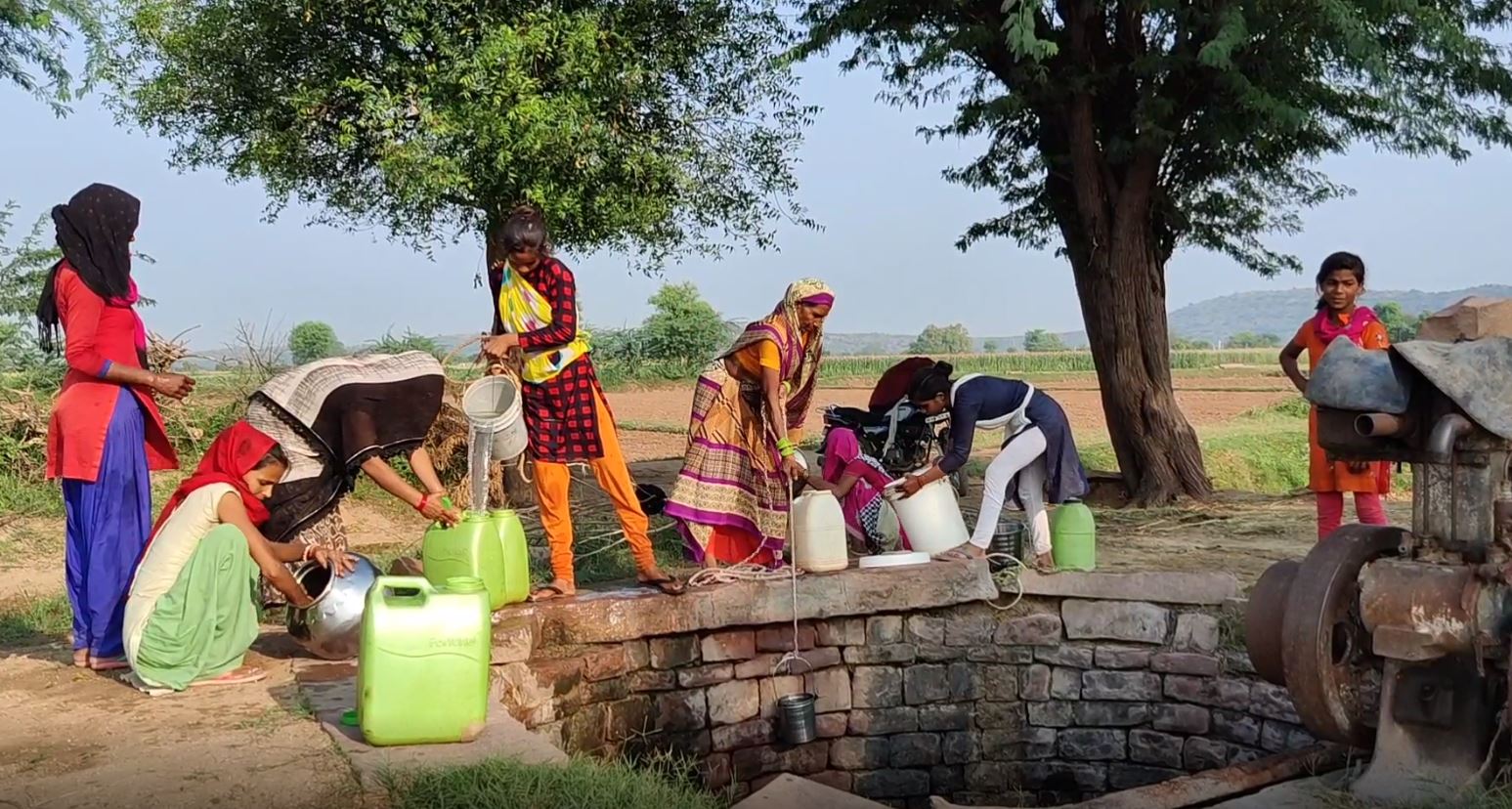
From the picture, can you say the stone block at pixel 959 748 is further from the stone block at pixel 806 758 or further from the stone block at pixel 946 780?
the stone block at pixel 806 758

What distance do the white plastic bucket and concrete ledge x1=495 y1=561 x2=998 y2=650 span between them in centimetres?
72

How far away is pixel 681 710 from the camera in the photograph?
585 cm

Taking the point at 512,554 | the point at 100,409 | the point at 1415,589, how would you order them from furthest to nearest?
the point at 512,554, the point at 100,409, the point at 1415,589

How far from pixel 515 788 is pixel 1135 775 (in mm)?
Answer: 3893

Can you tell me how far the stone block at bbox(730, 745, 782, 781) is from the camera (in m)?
5.99

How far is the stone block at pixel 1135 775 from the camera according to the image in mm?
6199

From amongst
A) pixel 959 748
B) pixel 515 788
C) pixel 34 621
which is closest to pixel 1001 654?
pixel 959 748

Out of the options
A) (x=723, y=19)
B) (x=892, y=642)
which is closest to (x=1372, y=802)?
(x=892, y=642)

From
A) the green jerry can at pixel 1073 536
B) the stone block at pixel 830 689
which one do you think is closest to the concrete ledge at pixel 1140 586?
the green jerry can at pixel 1073 536

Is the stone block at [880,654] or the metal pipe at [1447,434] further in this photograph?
the stone block at [880,654]

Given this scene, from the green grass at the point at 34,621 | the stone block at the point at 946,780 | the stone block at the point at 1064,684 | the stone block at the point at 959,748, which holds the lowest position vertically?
the stone block at the point at 946,780

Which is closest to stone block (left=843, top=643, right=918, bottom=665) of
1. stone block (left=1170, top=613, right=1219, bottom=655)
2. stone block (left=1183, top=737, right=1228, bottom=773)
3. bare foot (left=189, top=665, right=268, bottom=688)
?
stone block (left=1170, top=613, right=1219, bottom=655)

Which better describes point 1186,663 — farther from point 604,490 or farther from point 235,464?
point 235,464

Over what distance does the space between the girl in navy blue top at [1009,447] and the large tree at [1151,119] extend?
2.81 meters
